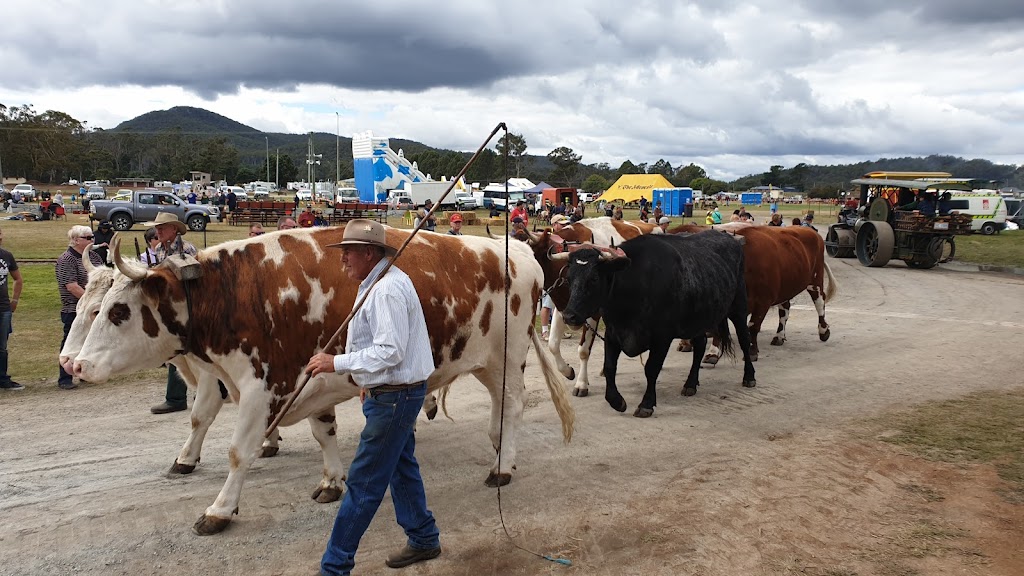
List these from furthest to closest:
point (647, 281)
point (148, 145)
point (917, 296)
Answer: point (148, 145) < point (917, 296) < point (647, 281)

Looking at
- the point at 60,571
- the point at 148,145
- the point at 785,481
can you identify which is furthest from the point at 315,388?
the point at 148,145

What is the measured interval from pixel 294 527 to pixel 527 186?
6460cm

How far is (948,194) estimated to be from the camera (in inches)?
862

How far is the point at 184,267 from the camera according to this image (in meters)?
4.93

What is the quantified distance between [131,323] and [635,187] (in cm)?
5919

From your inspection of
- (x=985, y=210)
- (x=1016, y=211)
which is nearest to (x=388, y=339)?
(x=985, y=210)

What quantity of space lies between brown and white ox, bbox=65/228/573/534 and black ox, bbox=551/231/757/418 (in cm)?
226

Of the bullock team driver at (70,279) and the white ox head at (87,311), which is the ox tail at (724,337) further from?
the bullock team driver at (70,279)

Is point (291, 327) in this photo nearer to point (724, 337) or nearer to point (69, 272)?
point (69, 272)

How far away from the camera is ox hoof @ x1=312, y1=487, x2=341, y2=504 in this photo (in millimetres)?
5312

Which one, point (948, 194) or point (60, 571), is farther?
point (948, 194)

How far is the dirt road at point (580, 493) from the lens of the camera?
448 centimetres

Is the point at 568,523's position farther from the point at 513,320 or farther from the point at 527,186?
the point at 527,186

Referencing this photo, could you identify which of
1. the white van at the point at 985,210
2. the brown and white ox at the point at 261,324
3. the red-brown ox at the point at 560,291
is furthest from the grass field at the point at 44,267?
the red-brown ox at the point at 560,291
